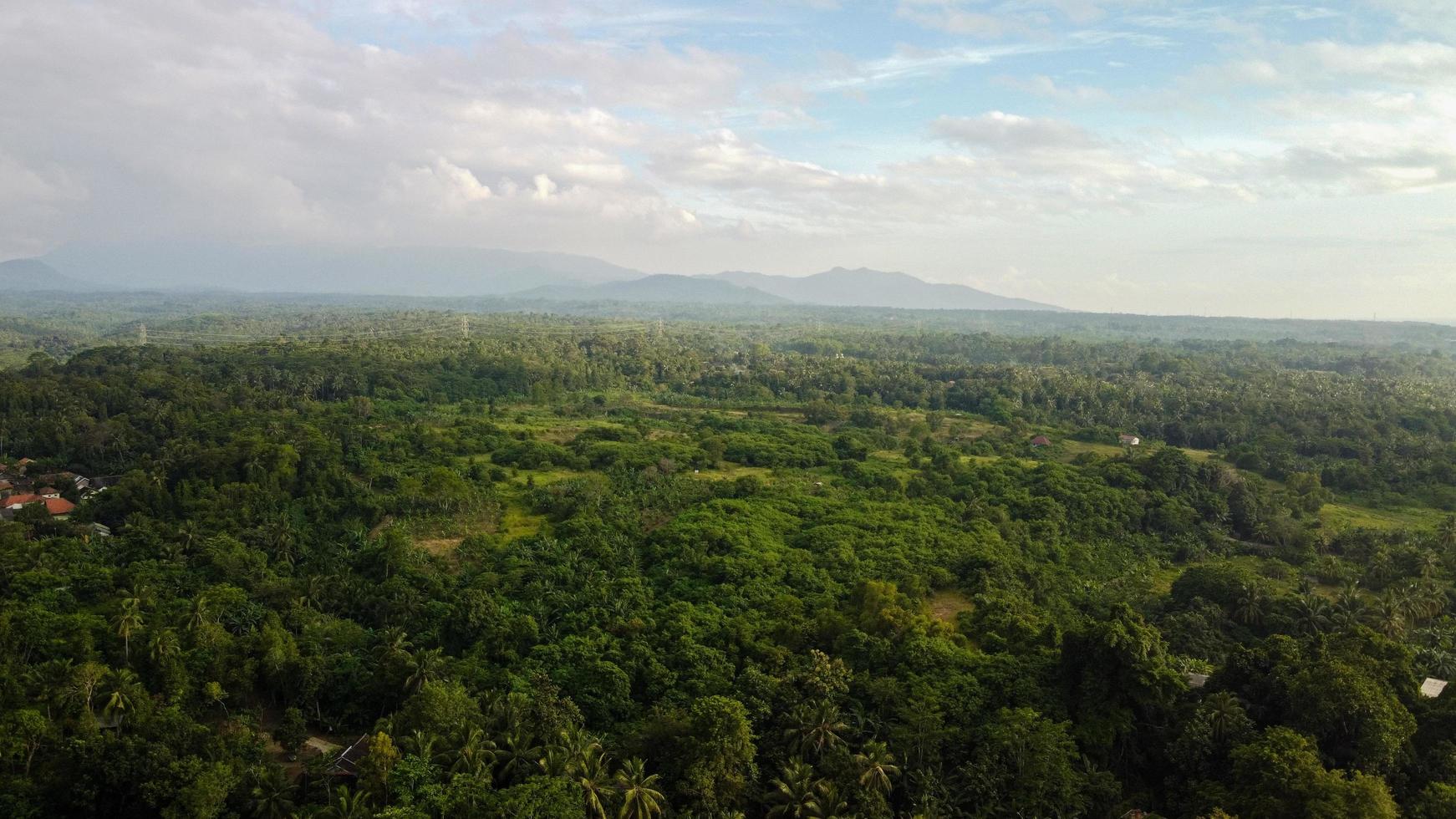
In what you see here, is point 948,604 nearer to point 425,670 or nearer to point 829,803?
point 829,803

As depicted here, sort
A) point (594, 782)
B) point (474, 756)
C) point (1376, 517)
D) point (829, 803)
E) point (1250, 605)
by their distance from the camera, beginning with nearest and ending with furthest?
1. point (594, 782)
2. point (829, 803)
3. point (474, 756)
4. point (1250, 605)
5. point (1376, 517)

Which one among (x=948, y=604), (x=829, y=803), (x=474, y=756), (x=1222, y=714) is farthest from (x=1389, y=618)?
(x=474, y=756)

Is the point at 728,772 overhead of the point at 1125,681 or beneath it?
beneath

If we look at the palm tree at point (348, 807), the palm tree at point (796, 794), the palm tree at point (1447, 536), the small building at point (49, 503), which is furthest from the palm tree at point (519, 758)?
the palm tree at point (1447, 536)

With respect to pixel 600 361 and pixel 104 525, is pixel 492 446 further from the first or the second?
pixel 600 361

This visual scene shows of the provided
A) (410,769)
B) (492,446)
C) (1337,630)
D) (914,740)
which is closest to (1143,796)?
(914,740)

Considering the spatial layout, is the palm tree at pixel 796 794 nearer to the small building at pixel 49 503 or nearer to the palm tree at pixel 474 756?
the palm tree at pixel 474 756

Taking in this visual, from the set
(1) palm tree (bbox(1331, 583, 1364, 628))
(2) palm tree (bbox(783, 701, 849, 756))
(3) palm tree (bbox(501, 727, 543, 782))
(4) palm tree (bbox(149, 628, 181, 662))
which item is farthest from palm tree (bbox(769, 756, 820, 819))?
(1) palm tree (bbox(1331, 583, 1364, 628))
